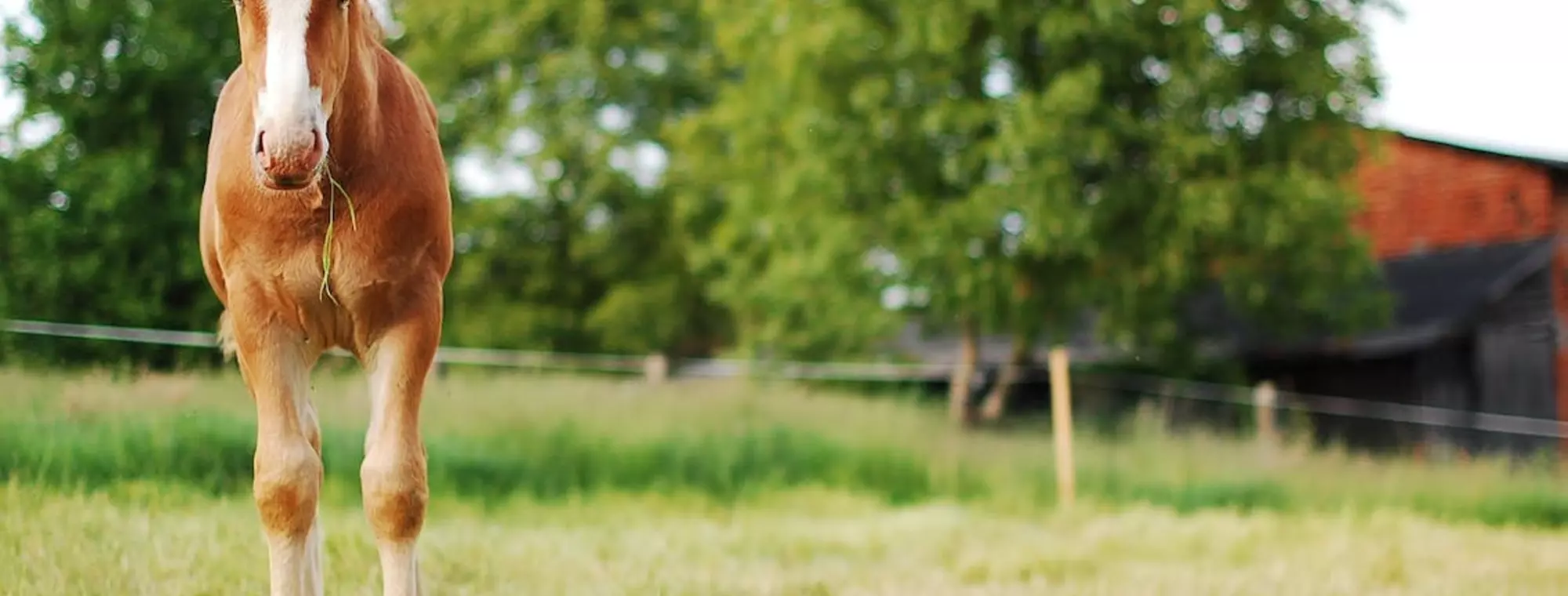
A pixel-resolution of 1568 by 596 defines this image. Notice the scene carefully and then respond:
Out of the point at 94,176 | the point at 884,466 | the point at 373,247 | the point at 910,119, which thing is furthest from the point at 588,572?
the point at 910,119

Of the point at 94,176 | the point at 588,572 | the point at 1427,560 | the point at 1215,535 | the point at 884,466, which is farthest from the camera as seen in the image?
the point at 884,466

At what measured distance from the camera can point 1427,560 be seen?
23.8ft

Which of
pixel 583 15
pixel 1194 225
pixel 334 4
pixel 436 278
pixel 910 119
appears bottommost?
pixel 436 278

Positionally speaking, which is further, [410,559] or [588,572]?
[588,572]

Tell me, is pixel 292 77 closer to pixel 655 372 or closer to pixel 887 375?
pixel 655 372

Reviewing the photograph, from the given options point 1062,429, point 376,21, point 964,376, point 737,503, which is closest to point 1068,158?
point 964,376

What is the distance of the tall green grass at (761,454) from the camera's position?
8.79 metres

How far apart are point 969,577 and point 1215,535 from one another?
250 centimetres

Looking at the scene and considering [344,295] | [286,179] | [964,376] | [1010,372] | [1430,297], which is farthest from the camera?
[1430,297]

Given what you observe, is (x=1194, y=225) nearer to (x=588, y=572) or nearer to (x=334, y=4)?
(x=588, y=572)

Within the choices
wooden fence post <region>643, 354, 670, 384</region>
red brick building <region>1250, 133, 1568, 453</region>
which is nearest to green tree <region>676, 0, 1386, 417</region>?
red brick building <region>1250, 133, 1568, 453</region>

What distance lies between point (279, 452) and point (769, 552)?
3844 millimetres

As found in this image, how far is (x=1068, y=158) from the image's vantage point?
1842 centimetres

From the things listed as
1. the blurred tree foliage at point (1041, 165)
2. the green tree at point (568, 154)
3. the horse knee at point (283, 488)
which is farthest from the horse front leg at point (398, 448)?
the green tree at point (568, 154)
